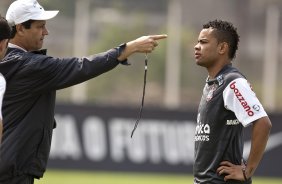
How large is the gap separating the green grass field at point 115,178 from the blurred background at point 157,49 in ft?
9.94

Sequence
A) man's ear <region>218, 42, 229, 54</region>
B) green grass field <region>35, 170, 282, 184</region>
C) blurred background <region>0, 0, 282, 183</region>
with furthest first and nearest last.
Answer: blurred background <region>0, 0, 282, 183</region> → green grass field <region>35, 170, 282, 184</region> → man's ear <region>218, 42, 229, 54</region>

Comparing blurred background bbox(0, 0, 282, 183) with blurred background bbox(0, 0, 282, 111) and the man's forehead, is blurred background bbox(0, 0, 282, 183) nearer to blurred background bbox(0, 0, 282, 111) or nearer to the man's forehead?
blurred background bbox(0, 0, 282, 111)

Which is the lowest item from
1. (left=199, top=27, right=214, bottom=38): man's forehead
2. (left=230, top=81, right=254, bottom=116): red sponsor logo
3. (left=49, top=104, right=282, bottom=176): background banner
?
(left=49, top=104, right=282, bottom=176): background banner

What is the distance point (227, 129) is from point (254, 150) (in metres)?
0.26

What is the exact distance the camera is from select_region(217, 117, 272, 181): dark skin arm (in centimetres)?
663

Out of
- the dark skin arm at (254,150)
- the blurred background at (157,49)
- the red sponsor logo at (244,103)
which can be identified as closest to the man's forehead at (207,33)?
the red sponsor logo at (244,103)

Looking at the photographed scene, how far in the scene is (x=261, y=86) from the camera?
2123 centimetres

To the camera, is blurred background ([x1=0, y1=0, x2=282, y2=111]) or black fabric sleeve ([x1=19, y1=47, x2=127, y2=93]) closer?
black fabric sleeve ([x1=19, y1=47, x2=127, y2=93])

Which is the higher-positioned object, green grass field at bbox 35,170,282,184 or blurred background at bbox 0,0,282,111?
blurred background at bbox 0,0,282,111

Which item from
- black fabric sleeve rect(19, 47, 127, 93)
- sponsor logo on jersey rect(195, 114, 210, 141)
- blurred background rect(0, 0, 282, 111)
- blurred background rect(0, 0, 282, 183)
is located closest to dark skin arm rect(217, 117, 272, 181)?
sponsor logo on jersey rect(195, 114, 210, 141)

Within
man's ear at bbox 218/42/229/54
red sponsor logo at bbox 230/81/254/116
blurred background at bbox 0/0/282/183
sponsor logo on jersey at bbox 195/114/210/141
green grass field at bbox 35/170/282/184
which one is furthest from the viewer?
blurred background at bbox 0/0/282/183

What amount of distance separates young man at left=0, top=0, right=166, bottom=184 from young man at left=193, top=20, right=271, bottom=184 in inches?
23.6

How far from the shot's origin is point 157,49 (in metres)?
21.1

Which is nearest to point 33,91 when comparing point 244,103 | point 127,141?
point 244,103
